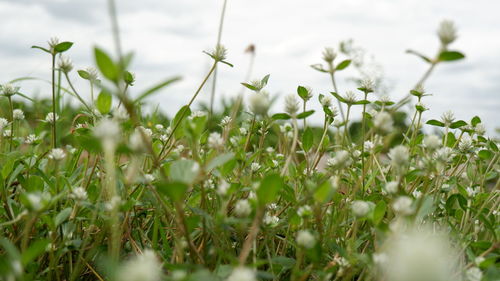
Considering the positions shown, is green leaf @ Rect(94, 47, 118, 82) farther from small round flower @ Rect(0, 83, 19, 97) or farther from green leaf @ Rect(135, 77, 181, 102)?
small round flower @ Rect(0, 83, 19, 97)

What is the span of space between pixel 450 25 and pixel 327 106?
57cm

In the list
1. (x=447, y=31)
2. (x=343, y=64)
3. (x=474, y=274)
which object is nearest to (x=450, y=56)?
(x=447, y=31)

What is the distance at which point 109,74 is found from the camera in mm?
594

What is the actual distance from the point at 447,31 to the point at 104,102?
1.88 feet

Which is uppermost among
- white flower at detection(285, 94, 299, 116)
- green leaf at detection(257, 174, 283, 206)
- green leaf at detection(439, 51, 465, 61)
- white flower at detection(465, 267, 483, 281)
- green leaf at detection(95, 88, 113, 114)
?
green leaf at detection(439, 51, 465, 61)

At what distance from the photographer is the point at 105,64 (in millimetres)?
584

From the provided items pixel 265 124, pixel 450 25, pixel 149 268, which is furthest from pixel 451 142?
pixel 149 268

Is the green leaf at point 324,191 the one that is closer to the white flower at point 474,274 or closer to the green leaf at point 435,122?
the white flower at point 474,274

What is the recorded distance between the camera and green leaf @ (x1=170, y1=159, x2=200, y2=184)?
0.66 m

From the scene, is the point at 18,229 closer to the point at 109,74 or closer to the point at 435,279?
the point at 109,74

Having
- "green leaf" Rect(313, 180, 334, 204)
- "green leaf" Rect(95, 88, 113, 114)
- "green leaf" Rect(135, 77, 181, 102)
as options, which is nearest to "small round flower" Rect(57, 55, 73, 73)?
"green leaf" Rect(95, 88, 113, 114)

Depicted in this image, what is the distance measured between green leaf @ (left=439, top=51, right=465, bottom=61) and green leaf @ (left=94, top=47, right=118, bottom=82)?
443mm

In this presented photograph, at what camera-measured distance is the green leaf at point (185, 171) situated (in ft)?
2.16

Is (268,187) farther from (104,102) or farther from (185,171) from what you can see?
(104,102)
